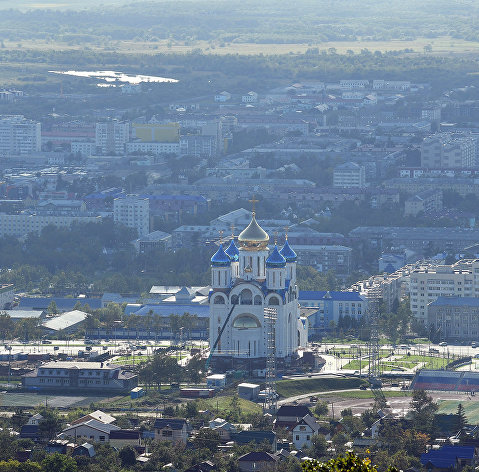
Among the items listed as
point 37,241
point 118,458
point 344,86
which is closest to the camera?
point 118,458

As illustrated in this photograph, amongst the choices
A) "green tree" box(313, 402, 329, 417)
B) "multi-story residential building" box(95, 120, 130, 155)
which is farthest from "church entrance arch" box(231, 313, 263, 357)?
"multi-story residential building" box(95, 120, 130, 155)

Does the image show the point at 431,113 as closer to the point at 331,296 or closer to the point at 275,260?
the point at 331,296

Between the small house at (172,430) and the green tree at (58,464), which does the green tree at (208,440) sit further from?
the green tree at (58,464)

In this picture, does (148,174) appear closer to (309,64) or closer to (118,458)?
(309,64)

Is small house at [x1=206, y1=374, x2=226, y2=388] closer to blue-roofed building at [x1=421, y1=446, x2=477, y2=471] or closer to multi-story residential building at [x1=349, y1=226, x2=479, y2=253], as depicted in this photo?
blue-roofed building at [x1=421, y1=446, x2=477, y2=471]

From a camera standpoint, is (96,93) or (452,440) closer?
(452,440)

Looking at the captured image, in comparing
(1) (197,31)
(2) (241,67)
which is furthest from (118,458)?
(1) (197,31)

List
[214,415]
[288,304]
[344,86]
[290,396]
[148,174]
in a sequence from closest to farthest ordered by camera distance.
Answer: [214,415] < [290,396] < [288,304] < [148,174] < [344,86]
